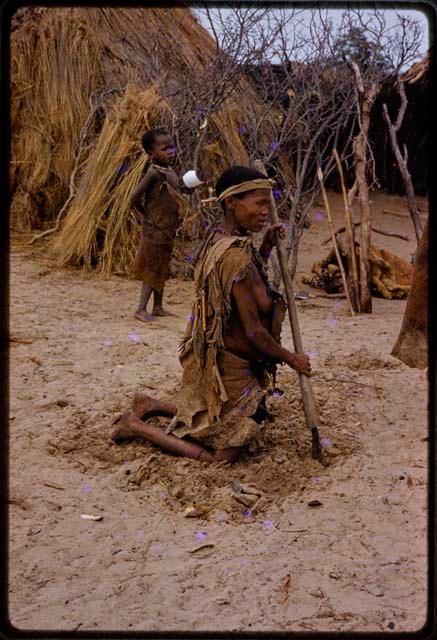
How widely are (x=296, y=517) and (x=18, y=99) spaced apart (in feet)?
24.1

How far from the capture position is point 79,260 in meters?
7.02

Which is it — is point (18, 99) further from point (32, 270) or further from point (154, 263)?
point (154, 263)

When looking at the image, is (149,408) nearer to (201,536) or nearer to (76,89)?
(201,536)

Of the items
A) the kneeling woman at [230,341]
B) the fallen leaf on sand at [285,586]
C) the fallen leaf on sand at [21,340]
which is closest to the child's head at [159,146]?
the fallen leaf on sand at [21,340]

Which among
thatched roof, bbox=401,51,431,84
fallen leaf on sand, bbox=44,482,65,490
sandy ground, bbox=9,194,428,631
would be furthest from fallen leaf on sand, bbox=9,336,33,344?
thatched roof, bbox=401,51,431,84

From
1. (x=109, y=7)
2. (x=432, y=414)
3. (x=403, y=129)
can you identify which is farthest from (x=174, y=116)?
(x=403, y=129)

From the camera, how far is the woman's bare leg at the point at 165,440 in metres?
2.99

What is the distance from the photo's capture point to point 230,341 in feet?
9.80

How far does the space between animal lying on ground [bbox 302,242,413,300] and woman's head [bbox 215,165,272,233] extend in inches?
145

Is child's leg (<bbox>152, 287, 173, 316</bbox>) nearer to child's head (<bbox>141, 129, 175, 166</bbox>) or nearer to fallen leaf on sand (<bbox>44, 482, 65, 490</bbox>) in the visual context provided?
child's head (<bbox>141, 129, 175, 166</bbox>)

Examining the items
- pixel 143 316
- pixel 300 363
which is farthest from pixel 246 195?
pixel 143 316

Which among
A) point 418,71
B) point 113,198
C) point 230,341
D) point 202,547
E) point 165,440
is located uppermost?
point 418,71

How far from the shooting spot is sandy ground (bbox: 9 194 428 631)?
6.95 ft

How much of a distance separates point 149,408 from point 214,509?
736mm
